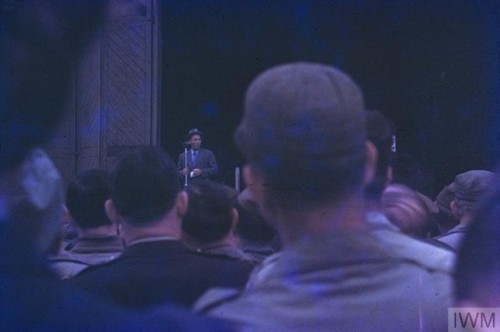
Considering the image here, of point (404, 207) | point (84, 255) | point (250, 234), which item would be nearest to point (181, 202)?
point (250, 234)

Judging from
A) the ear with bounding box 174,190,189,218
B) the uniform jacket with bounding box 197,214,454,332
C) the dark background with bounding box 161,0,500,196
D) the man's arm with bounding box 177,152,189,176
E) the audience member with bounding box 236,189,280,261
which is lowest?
the uniform jacket with bounding box 197,214,454,332

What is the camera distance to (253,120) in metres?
Result: 1.64

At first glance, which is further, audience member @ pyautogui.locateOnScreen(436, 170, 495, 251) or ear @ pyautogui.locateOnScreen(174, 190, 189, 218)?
audience member @ pyautogui.locateOnScreen(436, 170, 495, 251)

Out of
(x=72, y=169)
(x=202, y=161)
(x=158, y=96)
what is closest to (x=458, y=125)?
(x=202, y=161)

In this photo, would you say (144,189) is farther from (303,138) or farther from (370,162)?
(370,162)

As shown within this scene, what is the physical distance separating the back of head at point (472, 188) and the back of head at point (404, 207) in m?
0.14

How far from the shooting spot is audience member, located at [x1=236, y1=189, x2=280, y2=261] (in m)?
1.69

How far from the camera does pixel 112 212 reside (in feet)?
5.64

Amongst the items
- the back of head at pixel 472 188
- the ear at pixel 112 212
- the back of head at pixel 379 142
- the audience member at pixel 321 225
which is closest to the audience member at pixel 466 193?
the back of head at pixel 472 188

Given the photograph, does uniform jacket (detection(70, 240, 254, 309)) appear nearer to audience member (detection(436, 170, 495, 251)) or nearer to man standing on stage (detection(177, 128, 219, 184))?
man standing on stage (detection(177, 128, 219, 184))

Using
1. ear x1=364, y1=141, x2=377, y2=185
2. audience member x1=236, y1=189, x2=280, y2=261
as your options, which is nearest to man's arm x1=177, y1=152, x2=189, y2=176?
audience member x1=236, y1=189, x2=280, y2=261

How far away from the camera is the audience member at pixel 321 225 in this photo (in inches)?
64.4

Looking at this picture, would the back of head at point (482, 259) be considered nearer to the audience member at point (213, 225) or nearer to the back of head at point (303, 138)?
the back of head at point (303, 138)

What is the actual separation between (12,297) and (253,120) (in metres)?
0.85
